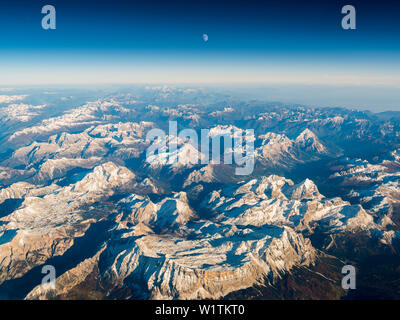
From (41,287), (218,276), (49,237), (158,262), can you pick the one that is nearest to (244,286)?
(218,276)

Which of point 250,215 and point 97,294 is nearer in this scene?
point 97,294

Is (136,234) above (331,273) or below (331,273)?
above
